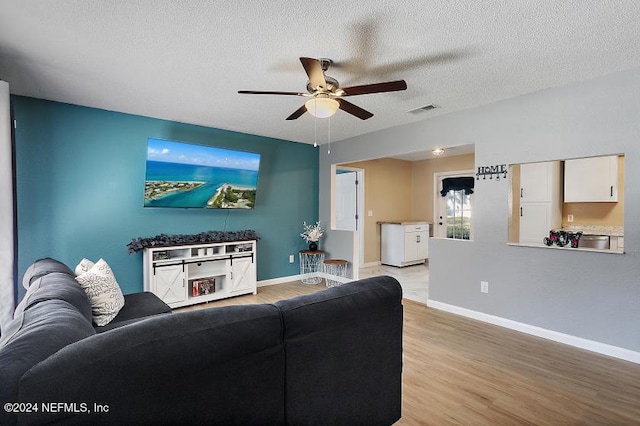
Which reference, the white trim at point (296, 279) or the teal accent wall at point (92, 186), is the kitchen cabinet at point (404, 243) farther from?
the teal accent wall at point (92, 186)

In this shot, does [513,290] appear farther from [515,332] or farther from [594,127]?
[594,127]

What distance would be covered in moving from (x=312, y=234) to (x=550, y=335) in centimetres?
350

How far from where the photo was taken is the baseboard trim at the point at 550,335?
2.69m

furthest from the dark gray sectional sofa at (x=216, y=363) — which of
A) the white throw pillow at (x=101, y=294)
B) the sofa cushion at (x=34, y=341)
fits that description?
the white throw pillow at (x=101, y=294)

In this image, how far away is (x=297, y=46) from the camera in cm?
234

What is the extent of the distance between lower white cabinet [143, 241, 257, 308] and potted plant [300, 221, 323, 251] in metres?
1.20

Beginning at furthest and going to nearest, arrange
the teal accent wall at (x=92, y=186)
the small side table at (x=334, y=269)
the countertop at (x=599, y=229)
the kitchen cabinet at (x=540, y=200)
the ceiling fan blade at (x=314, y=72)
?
the small side table at (x=334, y=269) → the kitchen cabinet at (x=540, y=200) → the countertop at (x=599, y=229) → the teal accent wall at (x=92, y=186) → the ceiling fan blade at (x=314, y=72)

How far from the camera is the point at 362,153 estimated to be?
201 inches

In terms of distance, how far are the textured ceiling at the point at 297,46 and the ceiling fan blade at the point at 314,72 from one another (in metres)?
0.25

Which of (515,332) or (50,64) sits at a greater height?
(50,64)

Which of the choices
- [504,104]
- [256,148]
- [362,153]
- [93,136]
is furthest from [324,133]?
[93,136]

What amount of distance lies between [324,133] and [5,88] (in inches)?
139

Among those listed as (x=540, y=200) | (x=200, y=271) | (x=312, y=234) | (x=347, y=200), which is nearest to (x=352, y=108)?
(x=200, y=271)

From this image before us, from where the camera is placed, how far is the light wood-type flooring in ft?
6.43
